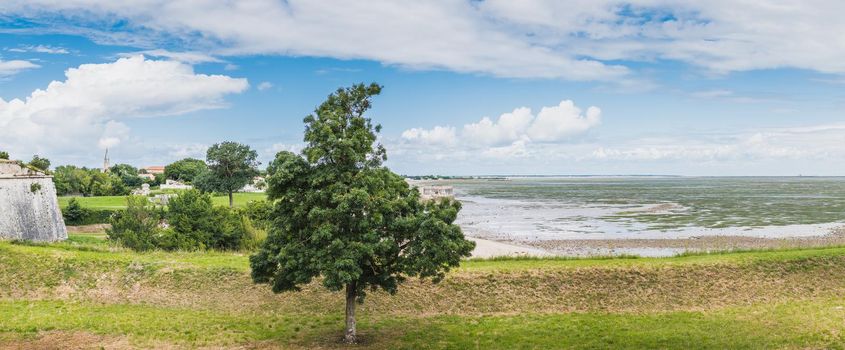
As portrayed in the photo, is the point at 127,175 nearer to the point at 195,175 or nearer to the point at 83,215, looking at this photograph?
the point at 195,175

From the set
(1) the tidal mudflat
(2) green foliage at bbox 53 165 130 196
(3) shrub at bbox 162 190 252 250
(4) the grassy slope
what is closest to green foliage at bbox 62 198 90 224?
(3) shrub at bbox 162 190 252 250

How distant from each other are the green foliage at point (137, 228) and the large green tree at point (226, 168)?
3145 centimetres

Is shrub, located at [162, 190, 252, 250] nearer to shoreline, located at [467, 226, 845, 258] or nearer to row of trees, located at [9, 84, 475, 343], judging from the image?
shoreline, located at [467, 226, 845, 258]

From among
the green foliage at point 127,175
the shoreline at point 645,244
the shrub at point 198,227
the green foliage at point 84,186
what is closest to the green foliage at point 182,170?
the green foliage at point 127,175

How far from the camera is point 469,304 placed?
2484 cm

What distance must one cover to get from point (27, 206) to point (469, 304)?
36892 millimetres

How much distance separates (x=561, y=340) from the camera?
20.1 metres

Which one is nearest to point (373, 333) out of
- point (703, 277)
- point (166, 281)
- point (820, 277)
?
point (166, 281)

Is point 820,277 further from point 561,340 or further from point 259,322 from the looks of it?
point 259,322

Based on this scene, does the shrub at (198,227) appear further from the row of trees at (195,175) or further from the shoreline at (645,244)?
the shoreline at (645,244)

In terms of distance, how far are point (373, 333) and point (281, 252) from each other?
16.6 feet

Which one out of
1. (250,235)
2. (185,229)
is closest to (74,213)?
(185,229)

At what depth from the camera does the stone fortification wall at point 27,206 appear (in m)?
43.0

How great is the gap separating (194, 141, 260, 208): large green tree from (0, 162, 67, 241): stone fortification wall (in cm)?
3142
